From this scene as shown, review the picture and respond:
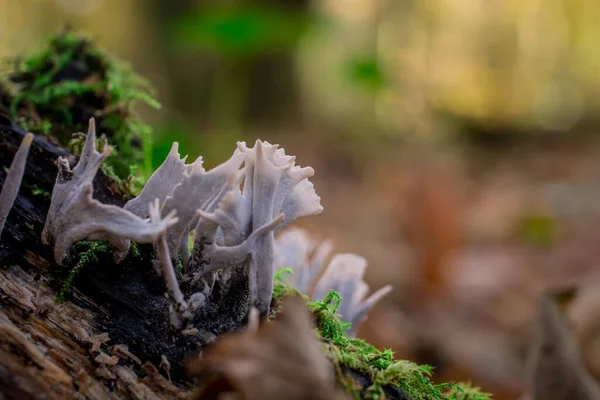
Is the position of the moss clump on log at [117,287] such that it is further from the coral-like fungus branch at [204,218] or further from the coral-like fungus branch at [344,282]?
the coral-like fungus branch at [344,282]

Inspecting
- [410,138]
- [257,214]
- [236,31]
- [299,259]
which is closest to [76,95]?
[299,259]

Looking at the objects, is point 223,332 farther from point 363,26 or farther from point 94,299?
point 363,26

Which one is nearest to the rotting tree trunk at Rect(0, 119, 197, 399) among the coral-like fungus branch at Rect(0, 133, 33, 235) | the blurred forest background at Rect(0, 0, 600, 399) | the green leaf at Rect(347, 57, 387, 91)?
the coral-like fungus branch at Rect(0, 133, 33, 235)

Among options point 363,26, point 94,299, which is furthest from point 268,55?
point 363,26

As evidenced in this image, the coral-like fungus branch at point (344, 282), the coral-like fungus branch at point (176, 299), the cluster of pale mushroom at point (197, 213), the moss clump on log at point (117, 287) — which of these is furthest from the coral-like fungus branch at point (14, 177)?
the coral-like fungus branch at point (344, 282)

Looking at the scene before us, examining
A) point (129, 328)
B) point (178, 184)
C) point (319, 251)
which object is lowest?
point (129, 328)

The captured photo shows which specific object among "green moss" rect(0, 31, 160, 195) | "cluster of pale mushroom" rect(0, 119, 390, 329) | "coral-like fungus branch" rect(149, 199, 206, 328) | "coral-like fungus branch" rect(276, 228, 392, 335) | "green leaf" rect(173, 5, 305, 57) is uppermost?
"green leaf" rect(173, 5, 305, 57)

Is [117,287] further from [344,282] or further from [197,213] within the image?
[344,282]

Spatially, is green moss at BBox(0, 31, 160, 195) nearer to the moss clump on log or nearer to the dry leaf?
the moss clump on log
